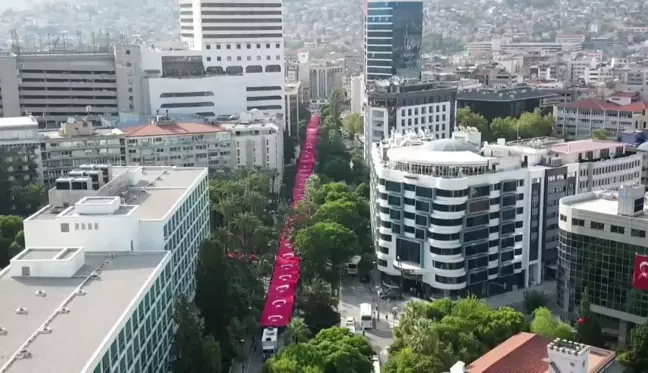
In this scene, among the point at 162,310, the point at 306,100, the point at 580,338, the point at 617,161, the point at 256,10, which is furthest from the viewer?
the point at 306,100

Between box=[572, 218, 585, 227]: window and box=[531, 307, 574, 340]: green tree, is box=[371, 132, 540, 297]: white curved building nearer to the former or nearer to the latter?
box=[572, 218, 585, 227]: window

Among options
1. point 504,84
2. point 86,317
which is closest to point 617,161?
point 86,317

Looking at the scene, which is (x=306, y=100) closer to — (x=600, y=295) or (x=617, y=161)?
(x=617, y=161)

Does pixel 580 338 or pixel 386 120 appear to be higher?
pixel 386 120

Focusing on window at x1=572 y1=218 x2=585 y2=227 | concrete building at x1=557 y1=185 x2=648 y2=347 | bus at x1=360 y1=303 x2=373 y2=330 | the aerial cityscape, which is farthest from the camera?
bus at x1=360 y1=303 x2=373 y2=330

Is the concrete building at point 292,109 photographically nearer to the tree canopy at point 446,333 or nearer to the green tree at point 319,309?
the green tree at point 319,309

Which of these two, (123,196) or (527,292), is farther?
(527,292)

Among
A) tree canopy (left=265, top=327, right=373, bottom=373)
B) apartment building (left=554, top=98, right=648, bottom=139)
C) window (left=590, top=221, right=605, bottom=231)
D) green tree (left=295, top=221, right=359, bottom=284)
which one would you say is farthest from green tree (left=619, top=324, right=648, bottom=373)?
apartment building (left=554, top=98, right=648, bottom=139)
